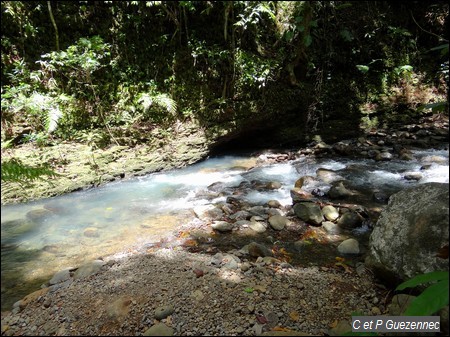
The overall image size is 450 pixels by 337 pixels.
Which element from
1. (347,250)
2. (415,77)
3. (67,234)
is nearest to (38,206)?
(67,234)

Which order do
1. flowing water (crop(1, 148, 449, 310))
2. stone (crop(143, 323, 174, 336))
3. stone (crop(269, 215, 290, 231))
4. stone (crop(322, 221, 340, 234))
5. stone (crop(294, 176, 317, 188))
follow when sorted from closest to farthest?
stone (crop(143, 323, 174, 336)) → flowing water (crop(1, 148, 449, 310)) → stone (crop(322, 221, 340, 234)) → stone (crop(269, 215, 290, 231)) → stone (crop(294, 176, 317, 188))

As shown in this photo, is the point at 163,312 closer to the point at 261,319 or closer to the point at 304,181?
the point at 261,319

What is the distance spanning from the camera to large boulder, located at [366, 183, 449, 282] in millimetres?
2281

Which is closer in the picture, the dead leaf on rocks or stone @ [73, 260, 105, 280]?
the dead leaf on rocks

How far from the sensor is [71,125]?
675 cm

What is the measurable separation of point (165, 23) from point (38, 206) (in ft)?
19.2

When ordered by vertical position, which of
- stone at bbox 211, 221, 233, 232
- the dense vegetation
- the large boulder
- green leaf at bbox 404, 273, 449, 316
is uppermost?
the dense vegetation

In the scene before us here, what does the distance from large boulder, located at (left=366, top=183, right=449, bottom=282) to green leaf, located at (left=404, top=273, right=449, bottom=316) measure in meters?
1.12

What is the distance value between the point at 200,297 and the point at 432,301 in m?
1.80

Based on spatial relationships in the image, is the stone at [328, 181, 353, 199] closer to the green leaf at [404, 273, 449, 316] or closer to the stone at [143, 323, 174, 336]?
the stone at [143, 323, 174, 336]

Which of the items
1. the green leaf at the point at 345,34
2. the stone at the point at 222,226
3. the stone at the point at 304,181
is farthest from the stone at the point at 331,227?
the green leaf at the point at 345,34

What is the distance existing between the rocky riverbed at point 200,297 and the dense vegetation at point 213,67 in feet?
13.1

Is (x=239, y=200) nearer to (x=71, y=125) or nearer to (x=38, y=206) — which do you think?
(x=38, y=206)

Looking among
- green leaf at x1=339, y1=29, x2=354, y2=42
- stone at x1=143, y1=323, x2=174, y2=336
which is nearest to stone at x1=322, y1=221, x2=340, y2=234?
stone at x1=143, y1=323, x2=174, y2=336
